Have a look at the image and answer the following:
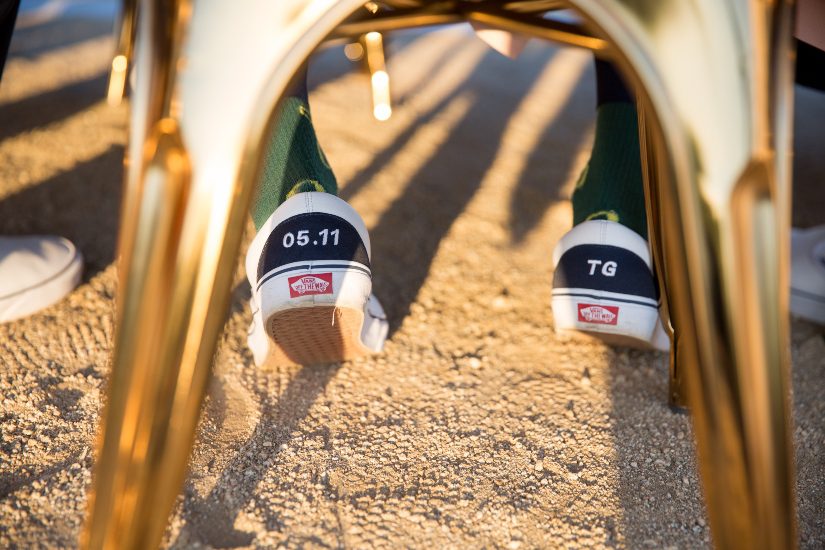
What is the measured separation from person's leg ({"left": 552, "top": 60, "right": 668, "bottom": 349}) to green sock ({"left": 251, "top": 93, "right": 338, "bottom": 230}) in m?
0.30

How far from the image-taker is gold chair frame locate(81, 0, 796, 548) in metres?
0.37

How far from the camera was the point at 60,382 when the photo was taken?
0.79 m

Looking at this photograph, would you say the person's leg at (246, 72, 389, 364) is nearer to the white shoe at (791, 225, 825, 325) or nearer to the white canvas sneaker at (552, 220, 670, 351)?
the white canvas sneaker at (552, 220, 670, 351)

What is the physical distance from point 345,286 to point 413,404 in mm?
160

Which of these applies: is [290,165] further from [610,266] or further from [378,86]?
[610,266]

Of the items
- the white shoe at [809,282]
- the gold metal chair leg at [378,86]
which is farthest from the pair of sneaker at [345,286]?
the white shoe at [809,282]

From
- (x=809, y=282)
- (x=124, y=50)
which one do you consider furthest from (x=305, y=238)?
(x=809, y=282)

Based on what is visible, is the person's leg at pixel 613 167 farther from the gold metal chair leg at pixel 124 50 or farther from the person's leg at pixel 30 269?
the person's leg at pixel 30 269

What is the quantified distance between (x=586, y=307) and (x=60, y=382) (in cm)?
59

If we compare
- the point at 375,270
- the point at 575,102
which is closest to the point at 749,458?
the point at 375,270

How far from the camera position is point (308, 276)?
0.72 m

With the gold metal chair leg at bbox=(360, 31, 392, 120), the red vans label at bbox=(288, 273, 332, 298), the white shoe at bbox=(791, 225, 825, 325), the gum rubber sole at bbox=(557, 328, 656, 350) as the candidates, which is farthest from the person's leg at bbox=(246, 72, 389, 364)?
the white shoe at bbox=(791, 225, 825, 325)

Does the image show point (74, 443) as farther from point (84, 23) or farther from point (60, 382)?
point (84, 23)

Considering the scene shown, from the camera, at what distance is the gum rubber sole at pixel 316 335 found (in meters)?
0.74
